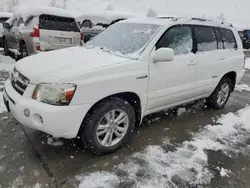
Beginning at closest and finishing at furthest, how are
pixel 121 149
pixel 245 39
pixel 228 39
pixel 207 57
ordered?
pixel 121 149 < pixel 207 57 < pixel 228 39 < pixel 245 39

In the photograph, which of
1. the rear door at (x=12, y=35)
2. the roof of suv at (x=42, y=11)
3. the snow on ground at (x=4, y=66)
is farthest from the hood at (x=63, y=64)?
the rear door at (x=12, y=35)

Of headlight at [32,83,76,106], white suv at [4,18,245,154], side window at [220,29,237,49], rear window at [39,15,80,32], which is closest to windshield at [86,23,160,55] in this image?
white suv at [4,18,245,154]

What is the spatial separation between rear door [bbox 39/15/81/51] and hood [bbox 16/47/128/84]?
375 centimetres

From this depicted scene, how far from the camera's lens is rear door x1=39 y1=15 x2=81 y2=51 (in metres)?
7.34

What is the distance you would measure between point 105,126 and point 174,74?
133 cm

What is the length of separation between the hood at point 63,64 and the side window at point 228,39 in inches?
102

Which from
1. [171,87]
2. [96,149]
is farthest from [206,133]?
[96,149]

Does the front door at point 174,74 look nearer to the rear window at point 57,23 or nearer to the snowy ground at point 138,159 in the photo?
the snowy ground at point 138,159

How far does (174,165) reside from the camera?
3.30 metres

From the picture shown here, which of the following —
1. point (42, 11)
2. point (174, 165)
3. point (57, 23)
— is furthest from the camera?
point (57, 23)

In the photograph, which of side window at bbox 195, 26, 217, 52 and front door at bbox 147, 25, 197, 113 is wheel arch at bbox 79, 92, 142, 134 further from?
side window at bbox 195, 26, 217, 52

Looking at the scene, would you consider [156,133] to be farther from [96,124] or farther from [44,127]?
[44,127]

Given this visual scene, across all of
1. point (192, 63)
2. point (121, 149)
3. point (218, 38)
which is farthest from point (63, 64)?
point (218, 38)

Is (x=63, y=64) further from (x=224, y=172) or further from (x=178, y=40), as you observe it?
(x=224, y=172)
